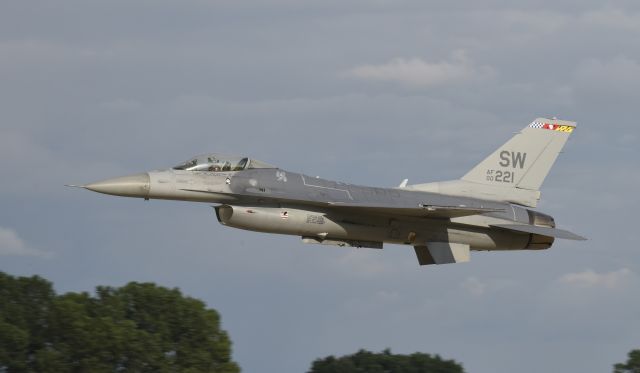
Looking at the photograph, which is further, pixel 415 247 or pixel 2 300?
pixel 2 300

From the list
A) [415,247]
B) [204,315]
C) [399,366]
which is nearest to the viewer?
[415,247]

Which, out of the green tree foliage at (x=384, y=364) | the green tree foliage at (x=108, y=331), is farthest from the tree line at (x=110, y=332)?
the green tree foliage at (x=384, y=364)

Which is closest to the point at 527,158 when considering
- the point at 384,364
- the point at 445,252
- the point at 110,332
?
the point at 445,252

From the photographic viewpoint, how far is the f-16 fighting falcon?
28.9 m

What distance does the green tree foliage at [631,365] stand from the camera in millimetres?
49981

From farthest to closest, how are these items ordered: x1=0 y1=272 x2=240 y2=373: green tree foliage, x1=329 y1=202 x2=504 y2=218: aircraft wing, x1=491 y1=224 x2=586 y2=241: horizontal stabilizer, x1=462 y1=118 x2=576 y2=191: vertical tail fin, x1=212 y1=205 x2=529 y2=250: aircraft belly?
x1=0 y1=272 x2=240 y2=373: green tree foliage, x1=462 y1=118 x2=576 y2=191: vertical tail fin, x1=491 y1=224 x2=586 y2=241: horizontal stabilizer, x1=329 y1=202 x2=504 y2=218: aircraft wing, x1=212 y1=205 x2=529 y2=250: aircraft belly

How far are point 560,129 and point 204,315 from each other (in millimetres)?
21472

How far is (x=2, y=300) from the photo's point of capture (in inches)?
2048

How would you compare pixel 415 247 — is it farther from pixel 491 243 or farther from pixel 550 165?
pixel 550 165

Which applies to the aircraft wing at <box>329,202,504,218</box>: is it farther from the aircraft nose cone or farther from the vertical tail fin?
the aircraft nose cone

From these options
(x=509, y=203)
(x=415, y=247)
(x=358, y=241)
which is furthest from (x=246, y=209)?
(x=509, y=203)

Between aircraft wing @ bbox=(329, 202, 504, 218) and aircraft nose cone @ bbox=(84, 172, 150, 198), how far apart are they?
176 inches

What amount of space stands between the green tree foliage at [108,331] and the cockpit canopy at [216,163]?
18.3 meters

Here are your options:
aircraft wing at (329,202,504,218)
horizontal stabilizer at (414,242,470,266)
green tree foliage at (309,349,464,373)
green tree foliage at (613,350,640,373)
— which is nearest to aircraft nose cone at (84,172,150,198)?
aircraft wing at (329,202,504,218)
